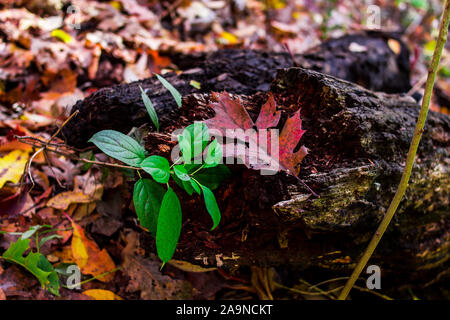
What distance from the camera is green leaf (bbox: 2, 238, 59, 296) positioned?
1340mm

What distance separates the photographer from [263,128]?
1200 millimetres

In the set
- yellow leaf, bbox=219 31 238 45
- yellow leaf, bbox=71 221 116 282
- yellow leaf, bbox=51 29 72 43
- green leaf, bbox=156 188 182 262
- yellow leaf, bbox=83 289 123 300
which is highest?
yellow leaf, bbox=219 31 238 45

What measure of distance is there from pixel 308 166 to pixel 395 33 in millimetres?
2170

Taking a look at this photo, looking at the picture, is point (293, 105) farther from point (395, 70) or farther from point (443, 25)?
point (395, 70)

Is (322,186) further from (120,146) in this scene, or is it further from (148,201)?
(120,146)

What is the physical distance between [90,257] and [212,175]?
833 millimetres

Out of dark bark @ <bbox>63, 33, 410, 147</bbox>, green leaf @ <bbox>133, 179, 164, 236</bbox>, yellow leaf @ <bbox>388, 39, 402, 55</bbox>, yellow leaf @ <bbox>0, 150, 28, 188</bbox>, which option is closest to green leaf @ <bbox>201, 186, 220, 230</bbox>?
green leaf @ <bbox>133, 179, 164, 236</bbox>

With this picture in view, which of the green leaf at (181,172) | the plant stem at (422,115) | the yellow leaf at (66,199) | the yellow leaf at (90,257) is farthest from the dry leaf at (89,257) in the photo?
the plant stem at (422,115)

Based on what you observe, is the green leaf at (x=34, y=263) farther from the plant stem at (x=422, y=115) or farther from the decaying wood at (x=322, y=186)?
the plant stem at (x=422, y=115)

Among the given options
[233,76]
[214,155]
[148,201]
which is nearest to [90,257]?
[148,201]

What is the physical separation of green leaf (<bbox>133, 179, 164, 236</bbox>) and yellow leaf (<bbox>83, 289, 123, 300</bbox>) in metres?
0.56

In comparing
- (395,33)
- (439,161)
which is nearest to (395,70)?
(395,33)

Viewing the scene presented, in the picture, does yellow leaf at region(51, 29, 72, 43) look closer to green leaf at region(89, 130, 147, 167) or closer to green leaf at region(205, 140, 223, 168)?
green leaf at region(89, 130, 147, 167)

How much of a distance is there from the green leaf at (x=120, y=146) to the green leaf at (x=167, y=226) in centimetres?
19
